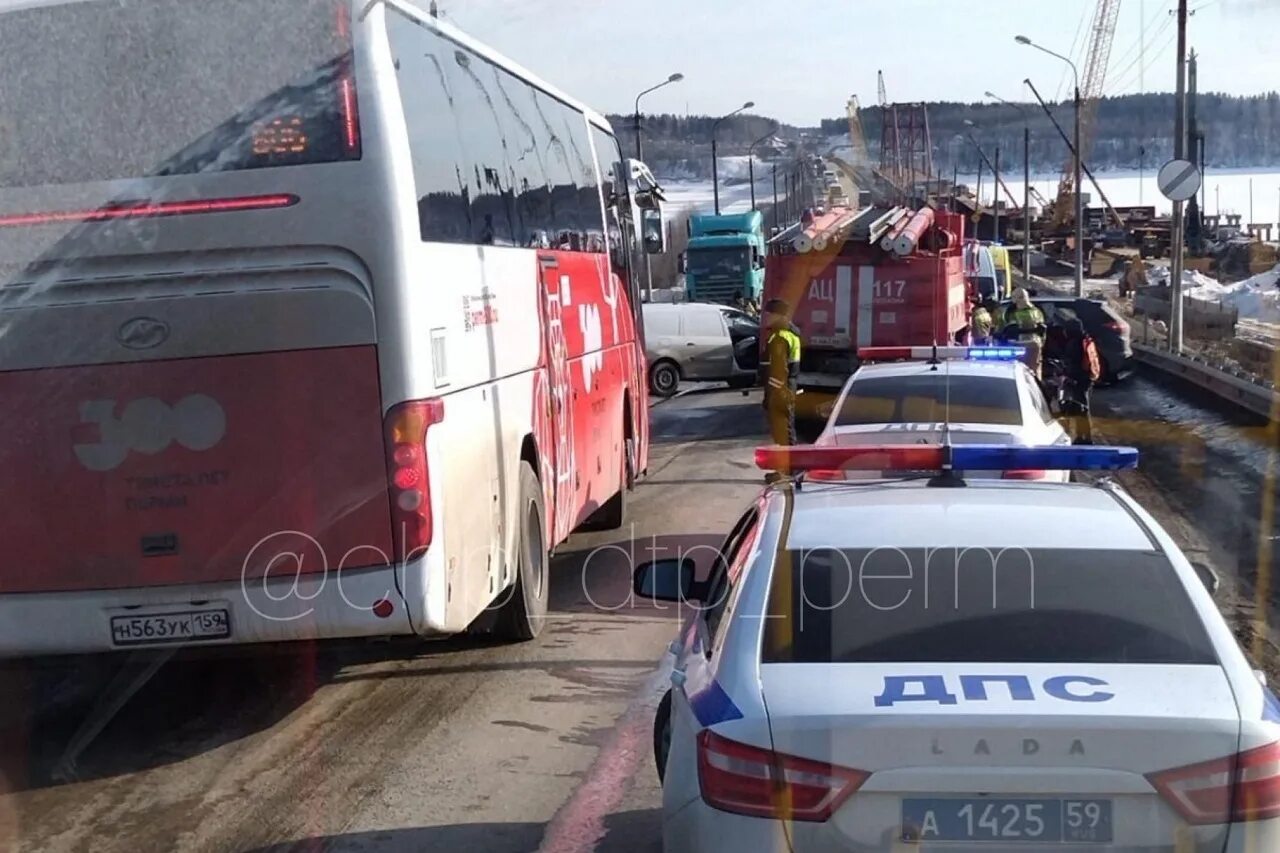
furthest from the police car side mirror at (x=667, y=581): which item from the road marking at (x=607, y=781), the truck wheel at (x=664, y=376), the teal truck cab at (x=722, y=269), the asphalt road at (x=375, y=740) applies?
the teal truck cab at (x=722, y=269)

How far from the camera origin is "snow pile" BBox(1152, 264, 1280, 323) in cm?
4344

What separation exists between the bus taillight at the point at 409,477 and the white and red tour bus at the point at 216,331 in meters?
0.01

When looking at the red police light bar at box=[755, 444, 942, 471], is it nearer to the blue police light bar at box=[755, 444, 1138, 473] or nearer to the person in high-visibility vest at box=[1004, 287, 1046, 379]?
the blue police light bar at box=[755, 444, 1138, 473]

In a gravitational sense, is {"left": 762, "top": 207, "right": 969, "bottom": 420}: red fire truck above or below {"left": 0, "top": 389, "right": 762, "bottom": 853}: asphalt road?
above

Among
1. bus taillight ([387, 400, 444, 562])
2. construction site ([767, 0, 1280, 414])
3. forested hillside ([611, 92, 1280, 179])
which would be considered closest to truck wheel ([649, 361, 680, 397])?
construction site ([767, 0, 1280, 414])

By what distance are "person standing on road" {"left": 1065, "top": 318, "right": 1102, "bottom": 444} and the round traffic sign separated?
767cm

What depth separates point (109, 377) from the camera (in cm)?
643

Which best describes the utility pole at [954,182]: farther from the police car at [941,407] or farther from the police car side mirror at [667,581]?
the police car side mirror at [667,581]

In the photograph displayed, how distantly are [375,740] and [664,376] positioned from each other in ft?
70.9

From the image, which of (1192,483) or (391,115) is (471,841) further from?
(1192,483)

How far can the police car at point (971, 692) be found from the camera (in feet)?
10.5

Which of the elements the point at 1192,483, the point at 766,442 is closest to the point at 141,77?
the point at 1192,483

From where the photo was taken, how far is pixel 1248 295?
4725 centimetres

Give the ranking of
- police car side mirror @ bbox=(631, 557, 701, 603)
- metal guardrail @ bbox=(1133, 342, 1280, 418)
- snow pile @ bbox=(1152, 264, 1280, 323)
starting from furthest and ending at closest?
snow pile @ bbox=(1152, 264, 1280, 323), metal guardrail @ bbox=(1133, 342, 1280, 418), police car side mirror @ bbox=(631, 557, 701, 603)
